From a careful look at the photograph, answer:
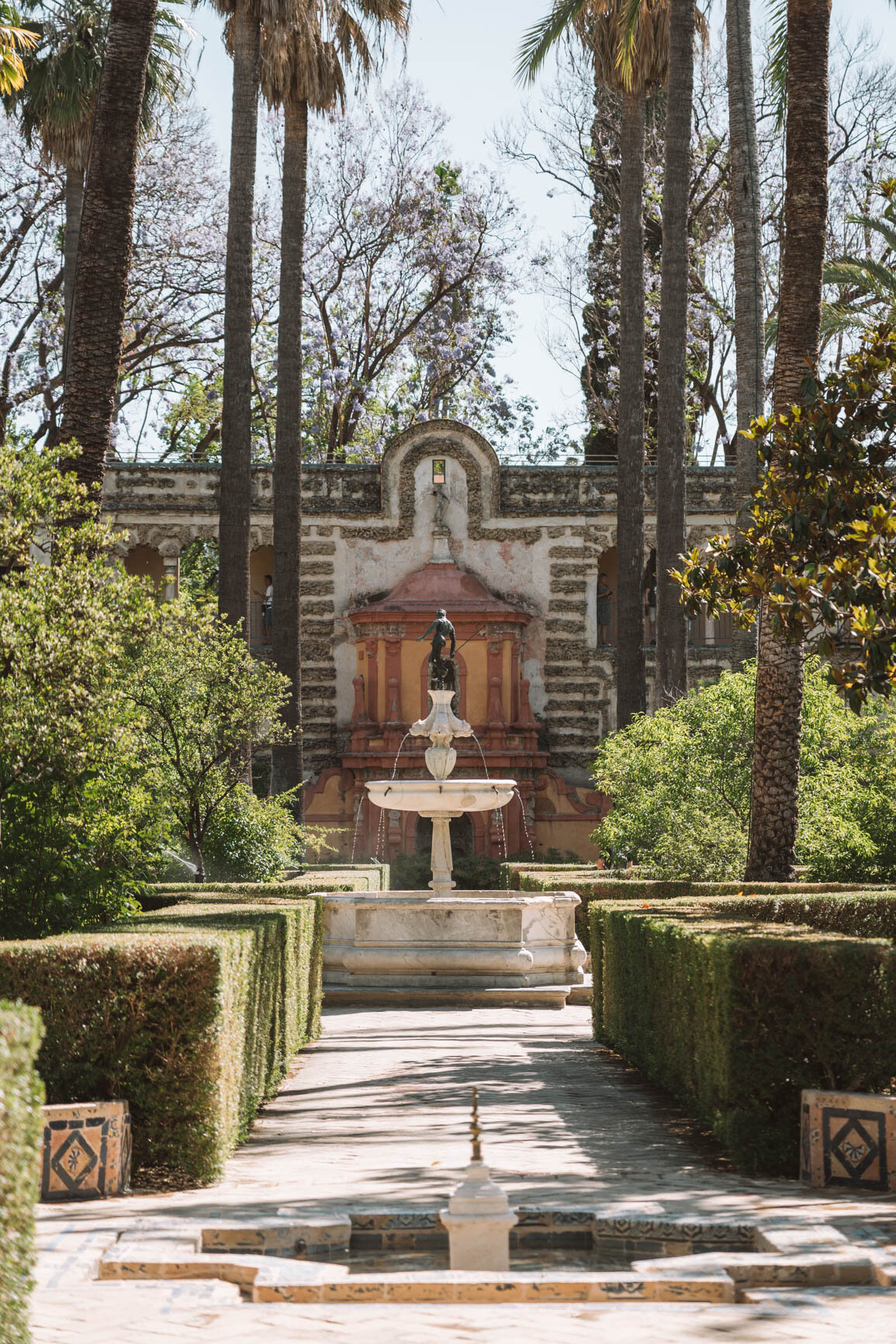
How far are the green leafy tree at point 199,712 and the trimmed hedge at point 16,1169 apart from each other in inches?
480

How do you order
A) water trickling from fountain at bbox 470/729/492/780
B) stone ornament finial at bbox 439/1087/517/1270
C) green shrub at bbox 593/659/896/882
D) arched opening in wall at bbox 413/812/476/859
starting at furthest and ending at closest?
arched opening in wall at bbox 413/812/476/859 < water trickling from fountain at bbox 470/729/492/780 < green shrub at bbox 593/659/896/882 < stone ornament finial at bbox 439/1087/517/1270

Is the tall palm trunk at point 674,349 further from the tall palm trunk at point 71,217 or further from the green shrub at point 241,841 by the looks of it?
the tall palm trunk at point 71,217

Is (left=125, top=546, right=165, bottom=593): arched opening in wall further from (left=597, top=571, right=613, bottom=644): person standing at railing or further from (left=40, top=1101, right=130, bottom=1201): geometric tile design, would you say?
(left=40, top=1101, right=130, bottom=1201): geometric tile design

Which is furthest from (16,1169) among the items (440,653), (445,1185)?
(440,653)

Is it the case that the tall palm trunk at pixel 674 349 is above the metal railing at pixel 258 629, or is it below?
above

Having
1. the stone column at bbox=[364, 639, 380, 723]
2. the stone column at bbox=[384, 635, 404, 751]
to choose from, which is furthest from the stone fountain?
the stone column at bbox=[364, 639, 380, 723]

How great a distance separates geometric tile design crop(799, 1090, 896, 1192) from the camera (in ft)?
22.1

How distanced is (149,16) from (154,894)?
7042 mm

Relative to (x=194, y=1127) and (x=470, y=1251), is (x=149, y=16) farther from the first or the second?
(x=470, y=1251)

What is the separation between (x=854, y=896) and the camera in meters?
10.5

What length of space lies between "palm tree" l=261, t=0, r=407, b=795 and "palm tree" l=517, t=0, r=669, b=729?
3.34 meters

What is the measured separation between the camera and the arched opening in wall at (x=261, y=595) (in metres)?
33.3

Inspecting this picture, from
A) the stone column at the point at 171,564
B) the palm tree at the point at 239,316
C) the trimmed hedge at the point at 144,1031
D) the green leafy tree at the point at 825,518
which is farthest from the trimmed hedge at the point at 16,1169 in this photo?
the stone column at the point at 171,564

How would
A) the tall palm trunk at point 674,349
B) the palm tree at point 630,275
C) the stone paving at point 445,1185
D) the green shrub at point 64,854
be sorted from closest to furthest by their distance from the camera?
1. the stone paving at point 445,1185
2. the green shrub at point 64,854
3. the tall palm trunk at point 674,349
4. the palm tree at point 630,275
